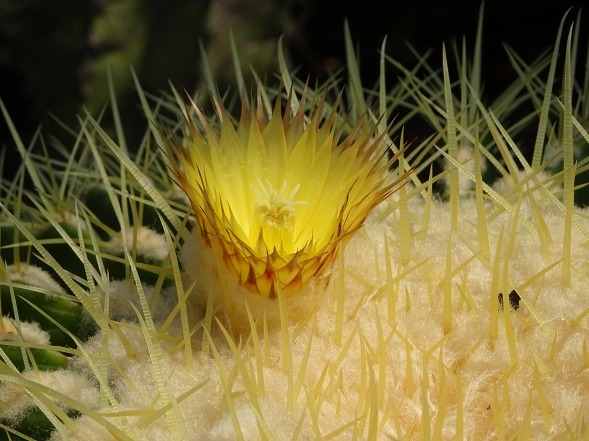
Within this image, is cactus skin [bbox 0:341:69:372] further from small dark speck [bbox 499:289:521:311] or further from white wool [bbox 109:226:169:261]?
small dark speck [bbox 499:289:521:311]

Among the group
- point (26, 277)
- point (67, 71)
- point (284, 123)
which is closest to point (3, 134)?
point (67, 71)

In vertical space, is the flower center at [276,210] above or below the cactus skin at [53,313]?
above

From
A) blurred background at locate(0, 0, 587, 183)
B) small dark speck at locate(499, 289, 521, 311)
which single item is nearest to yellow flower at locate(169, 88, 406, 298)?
small dark speck at locate(499, 289, 521, 311)

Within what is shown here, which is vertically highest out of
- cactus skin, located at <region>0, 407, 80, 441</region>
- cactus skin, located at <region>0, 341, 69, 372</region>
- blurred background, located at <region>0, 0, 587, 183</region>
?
blurred background, located at <region>0, 0, 587, 183</region>

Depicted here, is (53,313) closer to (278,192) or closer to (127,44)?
(278,192)

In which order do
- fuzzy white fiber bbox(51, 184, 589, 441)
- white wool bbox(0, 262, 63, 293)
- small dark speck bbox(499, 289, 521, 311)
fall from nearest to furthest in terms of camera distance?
fuzzy white fiber bbox(51, 184, 589, 441)
small dark speck bbox(499, 289, 521, 311)
white wool bbox(0, 262, 63, 293)

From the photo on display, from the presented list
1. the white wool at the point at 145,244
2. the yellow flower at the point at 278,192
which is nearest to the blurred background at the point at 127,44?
the white wool at the point at 145,244

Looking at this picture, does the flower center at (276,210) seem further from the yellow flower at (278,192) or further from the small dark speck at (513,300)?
the small dark speck at (513,300)
